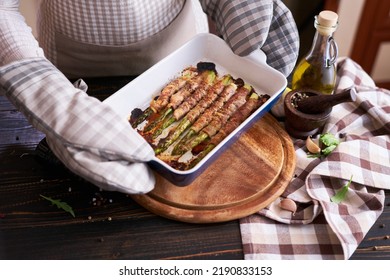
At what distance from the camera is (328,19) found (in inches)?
29.2

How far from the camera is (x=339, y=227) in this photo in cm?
66

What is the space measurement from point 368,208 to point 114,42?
1.76ft

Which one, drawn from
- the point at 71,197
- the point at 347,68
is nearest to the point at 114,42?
the point at 71,197

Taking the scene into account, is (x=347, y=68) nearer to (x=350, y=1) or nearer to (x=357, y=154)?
(x=357, y=154)

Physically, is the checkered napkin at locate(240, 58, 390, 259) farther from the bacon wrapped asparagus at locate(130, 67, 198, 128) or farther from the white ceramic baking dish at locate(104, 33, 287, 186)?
the bacon wrapped asparagus at locate(130, 67, 198, 128)

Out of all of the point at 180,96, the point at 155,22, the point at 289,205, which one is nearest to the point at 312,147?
the point at 289,205

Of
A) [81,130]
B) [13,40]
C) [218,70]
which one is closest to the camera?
[81,130]

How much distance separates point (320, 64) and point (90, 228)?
48cm

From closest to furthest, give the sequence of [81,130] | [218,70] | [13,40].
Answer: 1. [81,130]
2. [13,40]
3. [218,70]

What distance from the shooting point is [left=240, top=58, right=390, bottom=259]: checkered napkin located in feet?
2.13

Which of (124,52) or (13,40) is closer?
(13,40)

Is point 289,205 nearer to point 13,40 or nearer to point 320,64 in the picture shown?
point 320,64

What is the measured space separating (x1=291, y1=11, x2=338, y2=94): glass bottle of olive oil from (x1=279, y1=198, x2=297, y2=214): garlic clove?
0.77 ft

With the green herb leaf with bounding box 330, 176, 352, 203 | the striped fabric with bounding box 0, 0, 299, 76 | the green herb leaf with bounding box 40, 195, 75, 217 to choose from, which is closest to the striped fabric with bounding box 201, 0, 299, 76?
the striped fabric with bounding box 0, 0, 299, 76
